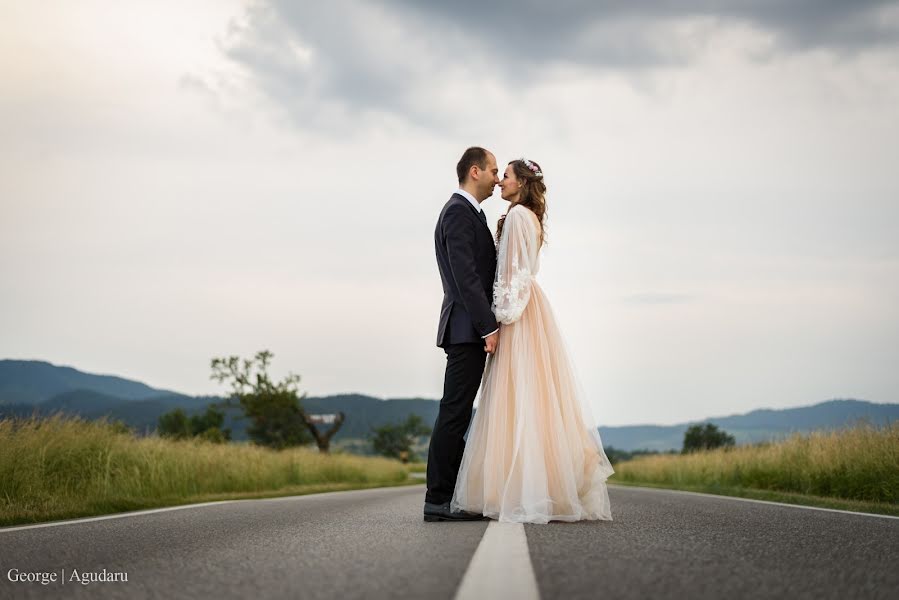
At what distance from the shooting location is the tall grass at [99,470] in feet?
30.7

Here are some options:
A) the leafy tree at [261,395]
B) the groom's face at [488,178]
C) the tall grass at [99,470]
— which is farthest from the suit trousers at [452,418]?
the leafy tree at [261,395]

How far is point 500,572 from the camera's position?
3.23 metres

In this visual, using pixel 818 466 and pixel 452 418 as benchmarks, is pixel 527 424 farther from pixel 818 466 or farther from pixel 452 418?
pixel 818 466

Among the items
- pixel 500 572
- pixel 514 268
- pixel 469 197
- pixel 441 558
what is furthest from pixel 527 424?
pixel 500 572

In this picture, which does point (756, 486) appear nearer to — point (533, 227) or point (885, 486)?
point (885, 486)

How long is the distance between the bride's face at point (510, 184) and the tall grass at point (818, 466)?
6.71 m

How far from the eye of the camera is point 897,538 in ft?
16.5

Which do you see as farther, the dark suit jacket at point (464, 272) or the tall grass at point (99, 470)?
Result: the tall grass at point (99, 470)

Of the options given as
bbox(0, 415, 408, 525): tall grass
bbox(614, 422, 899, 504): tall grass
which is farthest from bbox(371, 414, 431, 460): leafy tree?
bbox(0, 415, 408, 525): tall grass

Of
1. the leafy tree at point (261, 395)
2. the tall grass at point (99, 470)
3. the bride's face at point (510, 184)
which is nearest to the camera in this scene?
the bride's face at point (510, 184)

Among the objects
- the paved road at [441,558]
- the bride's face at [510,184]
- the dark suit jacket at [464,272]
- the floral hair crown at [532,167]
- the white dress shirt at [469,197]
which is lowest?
the paved road at [441,558]

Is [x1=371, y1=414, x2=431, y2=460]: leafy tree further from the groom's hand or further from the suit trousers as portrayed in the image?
the groom's hand

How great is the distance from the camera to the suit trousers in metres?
6.46

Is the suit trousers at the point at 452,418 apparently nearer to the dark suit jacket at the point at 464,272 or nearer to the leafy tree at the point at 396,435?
the dark suit jacket at the point at 464,272
